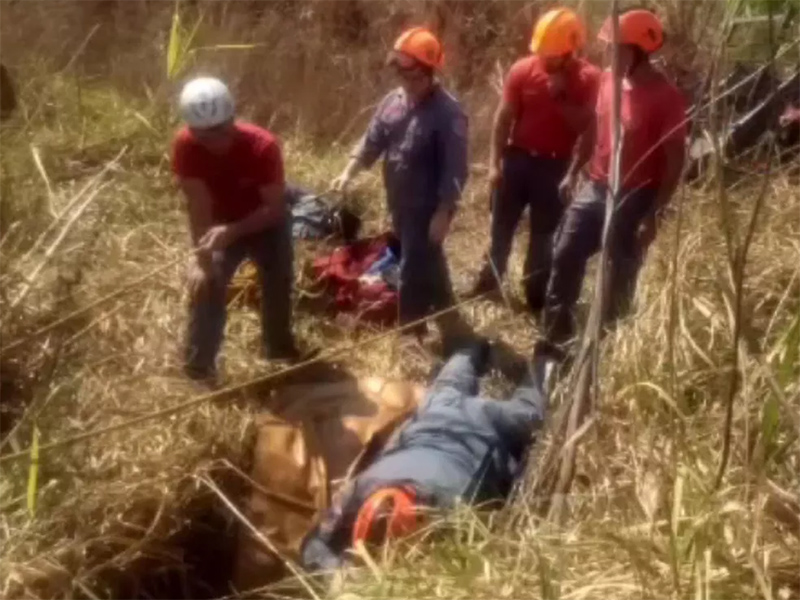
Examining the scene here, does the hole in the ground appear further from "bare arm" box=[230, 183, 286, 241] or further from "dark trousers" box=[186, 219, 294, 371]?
"bare arm" box=[230, 183, 286, 241]

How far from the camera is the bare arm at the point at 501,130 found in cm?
557

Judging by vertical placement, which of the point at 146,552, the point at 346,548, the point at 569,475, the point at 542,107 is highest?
the point at 542,107

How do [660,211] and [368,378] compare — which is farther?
[368,378]

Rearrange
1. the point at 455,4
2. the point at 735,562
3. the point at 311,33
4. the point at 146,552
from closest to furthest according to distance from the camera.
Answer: the point at 735,562 < the point at 146,552 < the point at 455,4 < the point at 311,33

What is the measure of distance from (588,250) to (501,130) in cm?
76

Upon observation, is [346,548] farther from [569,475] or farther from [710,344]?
[710,344]

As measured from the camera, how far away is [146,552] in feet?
14.6

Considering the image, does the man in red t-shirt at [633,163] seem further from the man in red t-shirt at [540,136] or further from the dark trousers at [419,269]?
the dark trousers at [419,269]

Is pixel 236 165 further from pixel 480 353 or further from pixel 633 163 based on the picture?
pixel 633 163

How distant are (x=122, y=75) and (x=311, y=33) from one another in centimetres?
130

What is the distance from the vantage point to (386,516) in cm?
354

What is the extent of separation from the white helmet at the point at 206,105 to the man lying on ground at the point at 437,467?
1.21m

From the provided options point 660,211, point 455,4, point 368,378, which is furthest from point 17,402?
point 455,4

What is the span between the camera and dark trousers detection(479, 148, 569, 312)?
5641 mm
